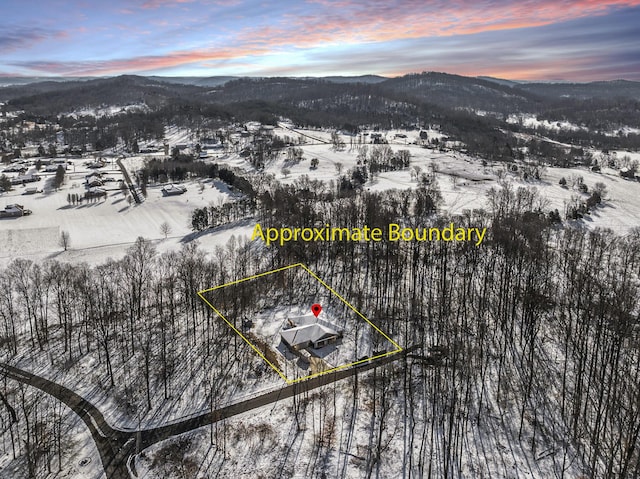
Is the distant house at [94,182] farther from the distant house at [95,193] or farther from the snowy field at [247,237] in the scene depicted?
the distant house at [95,193]

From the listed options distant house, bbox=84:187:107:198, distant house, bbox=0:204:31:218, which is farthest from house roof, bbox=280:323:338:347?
distant house, bbox=84:187:107:198

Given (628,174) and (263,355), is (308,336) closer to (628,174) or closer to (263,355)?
(263,355)

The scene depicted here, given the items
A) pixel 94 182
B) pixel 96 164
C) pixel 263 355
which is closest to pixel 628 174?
pixel 263 355

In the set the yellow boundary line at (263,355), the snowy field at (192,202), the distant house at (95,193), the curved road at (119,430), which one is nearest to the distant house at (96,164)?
the snowy field at (192,202)

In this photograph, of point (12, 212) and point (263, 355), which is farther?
point (12, 212)

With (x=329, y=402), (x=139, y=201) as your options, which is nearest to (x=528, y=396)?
(x=329, y=402)

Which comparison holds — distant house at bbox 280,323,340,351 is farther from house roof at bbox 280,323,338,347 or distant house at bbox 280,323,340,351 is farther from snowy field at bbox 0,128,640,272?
snowy field at bbox 0,128,640,272
